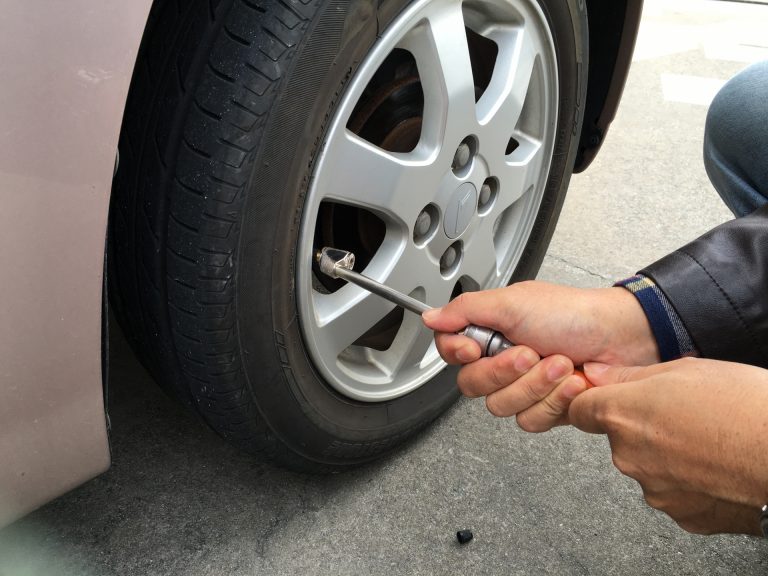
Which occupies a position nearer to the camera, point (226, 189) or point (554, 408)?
point (226, 189)

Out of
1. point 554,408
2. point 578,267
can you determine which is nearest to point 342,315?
point 554,408

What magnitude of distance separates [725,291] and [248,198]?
58 centimetres

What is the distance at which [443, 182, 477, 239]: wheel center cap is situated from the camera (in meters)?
1.04

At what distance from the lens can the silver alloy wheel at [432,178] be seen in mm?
864

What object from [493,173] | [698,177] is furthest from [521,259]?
[698,177]

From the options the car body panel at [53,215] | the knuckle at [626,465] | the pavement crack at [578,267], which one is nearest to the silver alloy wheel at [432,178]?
the car body panel at [53,215]

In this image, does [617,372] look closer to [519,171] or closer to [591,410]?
[591,410]

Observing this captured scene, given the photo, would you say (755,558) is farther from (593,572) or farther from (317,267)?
(317,267)

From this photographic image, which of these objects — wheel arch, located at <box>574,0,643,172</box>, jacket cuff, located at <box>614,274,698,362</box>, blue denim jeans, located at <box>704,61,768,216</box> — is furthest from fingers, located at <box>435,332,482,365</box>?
wheel arch, located at <box>574,0,643,172</box>

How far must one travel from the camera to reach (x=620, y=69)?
1329 millimetres

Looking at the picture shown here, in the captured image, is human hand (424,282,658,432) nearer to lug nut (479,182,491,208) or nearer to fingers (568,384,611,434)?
fingers (568,384,611,434)

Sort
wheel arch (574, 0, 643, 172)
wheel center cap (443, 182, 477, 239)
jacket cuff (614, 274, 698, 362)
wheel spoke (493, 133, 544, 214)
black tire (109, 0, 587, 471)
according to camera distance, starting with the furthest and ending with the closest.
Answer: wheel arch (574, 0, 643, 172)
wheel spoke (493, 133, 544, 214)
wheel center cap (443, 182, 477, 239)
jacket cuff (614, 274, 698, 362)
black tire (109, 0, 587, 471)

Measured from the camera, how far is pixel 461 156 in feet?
3.35

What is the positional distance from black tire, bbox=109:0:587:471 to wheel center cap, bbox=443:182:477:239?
0.28m
